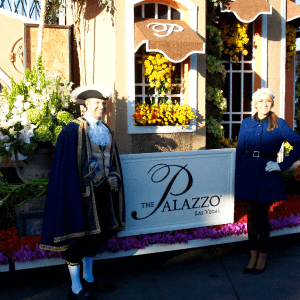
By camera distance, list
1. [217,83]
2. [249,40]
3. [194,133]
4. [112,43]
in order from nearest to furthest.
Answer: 1. [112,43]
2. [194,133]
3. [217,83]
4. [249,40]

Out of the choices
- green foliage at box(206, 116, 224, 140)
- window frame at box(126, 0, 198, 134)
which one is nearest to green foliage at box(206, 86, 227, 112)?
green foliage at box(206, 116, 224, 140)

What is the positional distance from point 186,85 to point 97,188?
116 inches

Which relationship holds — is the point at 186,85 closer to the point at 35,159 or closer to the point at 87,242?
the point at 35,159

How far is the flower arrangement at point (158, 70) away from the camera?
5.29m

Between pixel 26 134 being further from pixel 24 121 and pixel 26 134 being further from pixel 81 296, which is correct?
pixel 81 296

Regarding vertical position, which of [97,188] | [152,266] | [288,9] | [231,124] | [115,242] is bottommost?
[152,266]

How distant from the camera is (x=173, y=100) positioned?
5648 millimetres

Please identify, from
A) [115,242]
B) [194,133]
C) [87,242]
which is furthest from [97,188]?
[194,133]

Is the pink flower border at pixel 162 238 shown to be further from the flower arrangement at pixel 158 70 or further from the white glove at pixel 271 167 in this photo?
the flower arrangement at pixel 158 70

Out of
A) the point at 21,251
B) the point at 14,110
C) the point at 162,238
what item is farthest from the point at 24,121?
the point at 162,238

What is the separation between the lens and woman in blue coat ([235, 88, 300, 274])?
3473 millimetres

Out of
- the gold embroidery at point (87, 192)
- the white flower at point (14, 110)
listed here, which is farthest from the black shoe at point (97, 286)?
the white flower at point (14, 110)

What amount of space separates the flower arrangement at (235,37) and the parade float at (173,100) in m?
0.02

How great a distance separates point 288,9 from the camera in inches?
254
